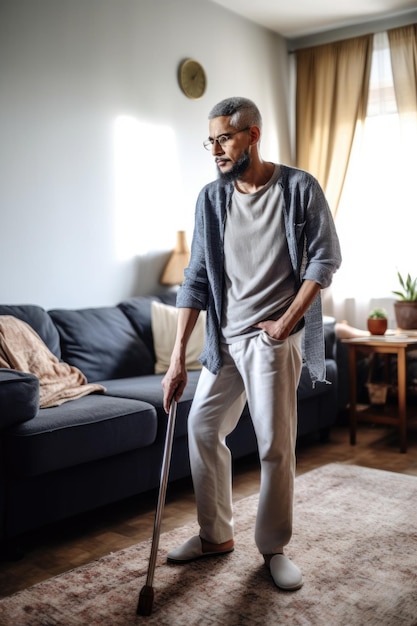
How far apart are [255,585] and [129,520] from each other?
75cm

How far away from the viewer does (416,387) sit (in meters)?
4.26

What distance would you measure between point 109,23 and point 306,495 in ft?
8.61

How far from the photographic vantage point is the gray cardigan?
6.71ft

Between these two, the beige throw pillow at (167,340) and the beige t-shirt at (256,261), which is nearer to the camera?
the beige t-shirt at (256,261)

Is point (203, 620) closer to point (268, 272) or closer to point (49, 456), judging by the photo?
point (49, 456)

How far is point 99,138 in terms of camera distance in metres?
3.76

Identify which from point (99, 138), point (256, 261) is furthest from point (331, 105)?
point (256, 261)

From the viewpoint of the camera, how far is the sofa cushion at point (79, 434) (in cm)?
226

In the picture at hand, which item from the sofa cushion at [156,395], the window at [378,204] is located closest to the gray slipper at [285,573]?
the sofa cushion at [156,395]

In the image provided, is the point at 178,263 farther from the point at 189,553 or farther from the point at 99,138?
the point at 189,553

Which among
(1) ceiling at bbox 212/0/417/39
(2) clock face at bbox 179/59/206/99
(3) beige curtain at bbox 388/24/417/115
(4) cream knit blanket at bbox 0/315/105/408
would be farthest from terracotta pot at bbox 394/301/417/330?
(4) cream knit blanket at bbox 0/315/105/408

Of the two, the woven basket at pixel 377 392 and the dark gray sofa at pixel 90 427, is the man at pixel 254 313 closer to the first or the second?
the dark gray sofa at pixel 90 427

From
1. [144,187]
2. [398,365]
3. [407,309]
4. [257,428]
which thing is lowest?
[398,365]

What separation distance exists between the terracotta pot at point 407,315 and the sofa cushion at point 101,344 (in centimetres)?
161
